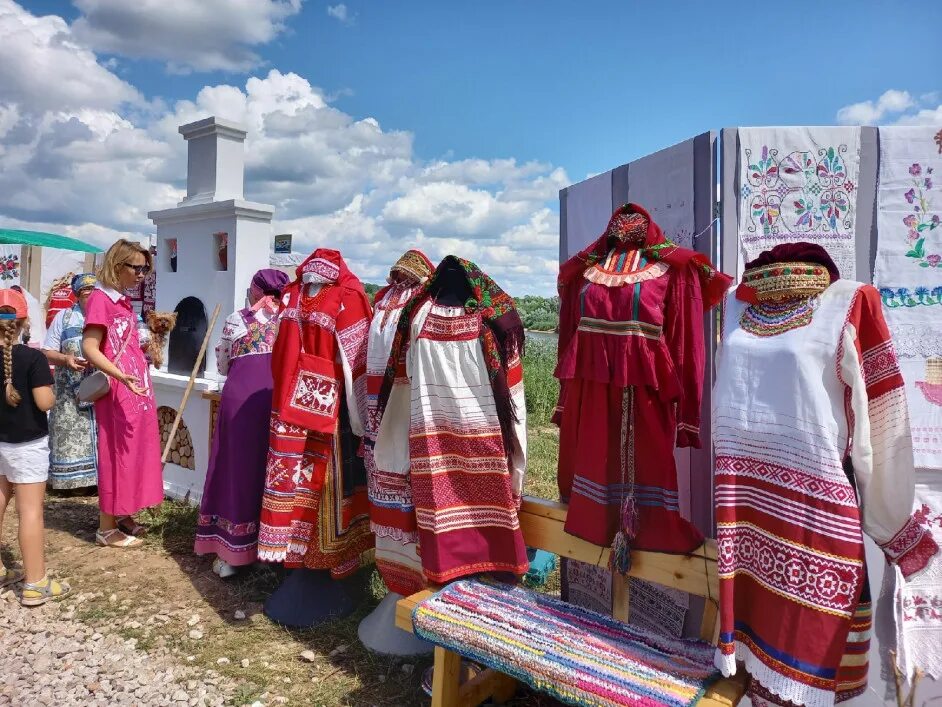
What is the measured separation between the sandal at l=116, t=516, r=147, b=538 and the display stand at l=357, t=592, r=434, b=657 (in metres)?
2.15

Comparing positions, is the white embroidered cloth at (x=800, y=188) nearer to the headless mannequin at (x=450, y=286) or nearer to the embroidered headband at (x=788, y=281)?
the embroidered headband at (x=788, y=281)

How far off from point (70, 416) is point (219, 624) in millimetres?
2900

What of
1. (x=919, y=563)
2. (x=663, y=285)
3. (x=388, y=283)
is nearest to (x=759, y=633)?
(x=919, y=563)

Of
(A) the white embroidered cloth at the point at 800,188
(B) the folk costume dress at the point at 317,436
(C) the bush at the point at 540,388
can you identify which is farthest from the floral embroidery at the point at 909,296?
(C) the bush at the point at 540,388

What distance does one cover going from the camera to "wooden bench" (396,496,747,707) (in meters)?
2.40

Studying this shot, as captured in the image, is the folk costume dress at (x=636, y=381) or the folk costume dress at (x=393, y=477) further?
the folk costume dress at (x=393, y=477)

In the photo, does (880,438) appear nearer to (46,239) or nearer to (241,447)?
(241,447)

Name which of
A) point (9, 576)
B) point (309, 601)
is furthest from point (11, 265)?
point (309, 601)

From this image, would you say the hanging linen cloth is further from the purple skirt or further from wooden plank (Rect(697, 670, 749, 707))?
the purple skirt

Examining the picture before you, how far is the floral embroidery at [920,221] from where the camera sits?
8.43ft

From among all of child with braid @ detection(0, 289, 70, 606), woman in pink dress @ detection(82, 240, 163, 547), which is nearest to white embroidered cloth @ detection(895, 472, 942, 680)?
child with braid @ detection(0, 289, 70, 606)

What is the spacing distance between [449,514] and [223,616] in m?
1.61

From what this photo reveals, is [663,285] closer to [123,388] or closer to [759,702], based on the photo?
[759,702]

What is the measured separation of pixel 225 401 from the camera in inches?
152
